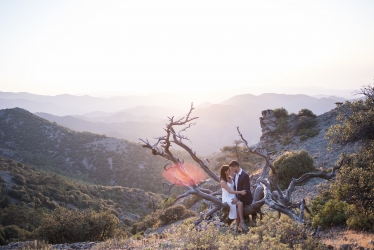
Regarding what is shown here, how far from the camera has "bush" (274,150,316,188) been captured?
1633cm

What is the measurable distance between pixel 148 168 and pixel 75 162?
47.0ft

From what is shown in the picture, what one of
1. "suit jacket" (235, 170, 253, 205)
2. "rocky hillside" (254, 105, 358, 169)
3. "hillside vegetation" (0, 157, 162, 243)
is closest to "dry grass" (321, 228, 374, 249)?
"suit jacket" (235, 170, 253, 205)

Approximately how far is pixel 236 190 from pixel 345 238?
2.75m

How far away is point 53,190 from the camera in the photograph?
30.5 metres

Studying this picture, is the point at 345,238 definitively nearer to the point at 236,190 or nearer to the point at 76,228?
the point at 236,190

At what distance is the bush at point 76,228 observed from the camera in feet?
41.5

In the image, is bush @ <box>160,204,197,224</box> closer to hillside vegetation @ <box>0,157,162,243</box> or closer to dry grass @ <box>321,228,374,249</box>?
hillside vegetation @ <box>0,157,162,243</box>

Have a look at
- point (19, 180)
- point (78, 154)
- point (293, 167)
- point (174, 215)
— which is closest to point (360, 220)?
point (293, 167)

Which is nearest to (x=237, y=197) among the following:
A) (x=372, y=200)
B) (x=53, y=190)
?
(x=372, y=200)

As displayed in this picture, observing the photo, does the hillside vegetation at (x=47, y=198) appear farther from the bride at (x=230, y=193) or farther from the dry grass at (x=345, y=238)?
the dry grass at (x=345, y=238)

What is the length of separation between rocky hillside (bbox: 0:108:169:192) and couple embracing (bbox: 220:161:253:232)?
129 ft

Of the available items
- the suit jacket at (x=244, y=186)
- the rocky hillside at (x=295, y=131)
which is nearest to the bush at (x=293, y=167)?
the rocky hillside at (x=295, y=131)

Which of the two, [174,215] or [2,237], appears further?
[174,215]

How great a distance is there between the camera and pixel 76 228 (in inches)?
503
